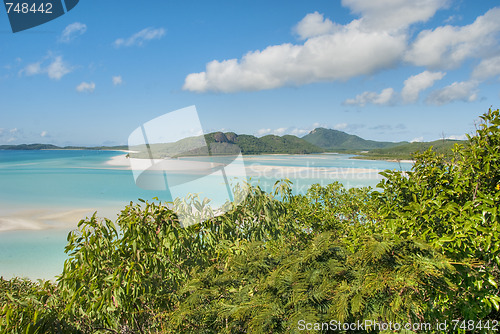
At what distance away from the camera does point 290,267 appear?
198 centimetres

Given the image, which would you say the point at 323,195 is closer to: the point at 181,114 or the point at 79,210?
the point at 181,114

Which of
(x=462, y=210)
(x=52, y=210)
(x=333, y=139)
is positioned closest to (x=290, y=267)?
(x=462, y=210)

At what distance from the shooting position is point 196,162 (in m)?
1.96

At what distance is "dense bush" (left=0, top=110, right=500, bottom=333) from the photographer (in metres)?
1.69

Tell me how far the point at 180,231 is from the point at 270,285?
1289 mm

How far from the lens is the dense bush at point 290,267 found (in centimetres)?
169

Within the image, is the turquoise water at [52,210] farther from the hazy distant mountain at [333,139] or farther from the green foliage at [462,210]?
the hazy distant mountain at [333,139]

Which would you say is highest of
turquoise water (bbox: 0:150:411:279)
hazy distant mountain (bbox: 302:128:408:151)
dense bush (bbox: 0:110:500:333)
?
Result: hazy distant mountain (bbox: 302:128:408:151)

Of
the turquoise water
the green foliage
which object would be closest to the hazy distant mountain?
the turquoise water

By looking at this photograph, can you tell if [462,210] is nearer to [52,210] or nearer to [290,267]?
[290,267]

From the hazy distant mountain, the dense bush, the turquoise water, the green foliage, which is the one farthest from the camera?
the hazy distant mountain

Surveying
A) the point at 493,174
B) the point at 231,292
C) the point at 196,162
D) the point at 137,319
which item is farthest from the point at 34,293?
the point at 493,174

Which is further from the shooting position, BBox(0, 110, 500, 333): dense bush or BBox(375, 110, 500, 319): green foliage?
BBox(375, 110, 500, 319): green foliage

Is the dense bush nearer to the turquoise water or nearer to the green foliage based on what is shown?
the green foliage
